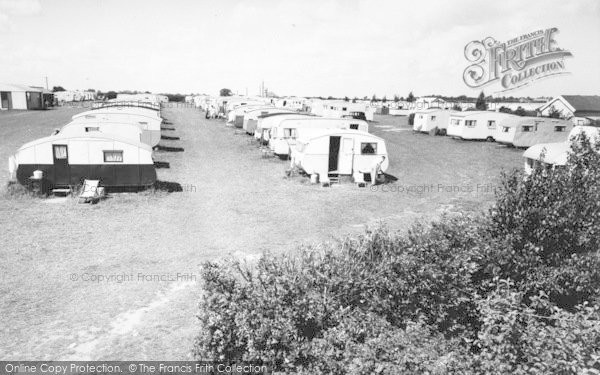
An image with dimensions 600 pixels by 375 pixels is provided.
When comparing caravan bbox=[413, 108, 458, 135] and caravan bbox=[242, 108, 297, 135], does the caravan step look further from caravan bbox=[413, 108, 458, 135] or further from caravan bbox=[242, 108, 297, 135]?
caravan bbox=[413, 108, 458, 135]

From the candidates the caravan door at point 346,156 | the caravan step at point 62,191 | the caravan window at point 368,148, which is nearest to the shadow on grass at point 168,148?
the caravan step at point 62,191

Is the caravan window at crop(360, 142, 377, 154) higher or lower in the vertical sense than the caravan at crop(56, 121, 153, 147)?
lower

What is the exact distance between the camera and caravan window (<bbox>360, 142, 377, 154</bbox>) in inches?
858

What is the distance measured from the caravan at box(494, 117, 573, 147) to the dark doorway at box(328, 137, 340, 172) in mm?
20654

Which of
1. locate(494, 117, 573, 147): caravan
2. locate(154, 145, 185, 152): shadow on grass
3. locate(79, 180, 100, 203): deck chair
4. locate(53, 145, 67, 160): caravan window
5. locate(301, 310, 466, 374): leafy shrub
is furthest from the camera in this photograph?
locate(494, 117, 573, 147): caravan

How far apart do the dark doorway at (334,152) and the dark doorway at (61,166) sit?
11823 mm

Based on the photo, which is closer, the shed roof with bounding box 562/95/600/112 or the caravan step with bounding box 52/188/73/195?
the caravan step with bounding box 52/188/73/195

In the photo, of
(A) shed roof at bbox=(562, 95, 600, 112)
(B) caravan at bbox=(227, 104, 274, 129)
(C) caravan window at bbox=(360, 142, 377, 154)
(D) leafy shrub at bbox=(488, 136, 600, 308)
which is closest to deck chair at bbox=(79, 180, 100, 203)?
(C) caravan window at bbox=(360, 142, 377, 154)

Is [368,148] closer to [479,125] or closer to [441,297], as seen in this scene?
[441,297]

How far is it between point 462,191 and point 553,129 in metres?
19.1

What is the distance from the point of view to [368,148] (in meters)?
21.8

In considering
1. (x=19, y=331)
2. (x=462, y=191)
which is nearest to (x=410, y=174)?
(x=462, y=191)

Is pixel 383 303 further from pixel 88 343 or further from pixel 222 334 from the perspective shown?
pixel 88 343

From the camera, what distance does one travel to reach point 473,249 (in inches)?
314
